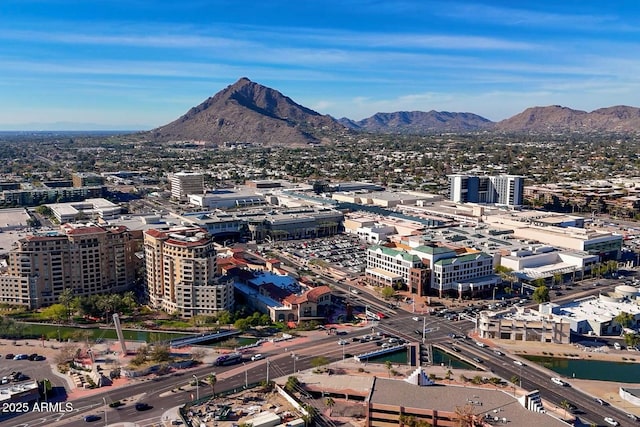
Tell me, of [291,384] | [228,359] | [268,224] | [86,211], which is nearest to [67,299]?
[228,359]

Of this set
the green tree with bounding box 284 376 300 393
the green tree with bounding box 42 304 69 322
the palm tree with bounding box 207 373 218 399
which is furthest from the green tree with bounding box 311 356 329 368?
the green tree with bounding box 42 304 69 322

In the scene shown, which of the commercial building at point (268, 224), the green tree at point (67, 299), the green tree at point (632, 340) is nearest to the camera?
the green tree at point (632, 340)

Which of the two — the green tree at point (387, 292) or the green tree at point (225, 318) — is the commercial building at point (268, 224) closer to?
the green tree at point (387, 292)

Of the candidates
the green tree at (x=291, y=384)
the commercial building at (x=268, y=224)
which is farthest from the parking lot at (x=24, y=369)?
the commercial building at (x=268, y=224)

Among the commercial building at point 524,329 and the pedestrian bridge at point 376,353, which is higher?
the commercial building at point 524,329

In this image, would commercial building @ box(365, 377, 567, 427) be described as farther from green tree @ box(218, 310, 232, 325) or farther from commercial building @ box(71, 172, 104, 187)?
commercial building @ box(71, 172, 104, 187)

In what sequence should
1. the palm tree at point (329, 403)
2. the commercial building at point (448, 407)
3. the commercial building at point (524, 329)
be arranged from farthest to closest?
the commercial building at point (524, 329)
the palm tree at point (329, 403)
the commercial building at point (448, 407)

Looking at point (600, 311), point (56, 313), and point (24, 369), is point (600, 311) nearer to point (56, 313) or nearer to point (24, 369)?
point (24, 369)

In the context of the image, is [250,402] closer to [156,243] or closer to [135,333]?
[135,333]

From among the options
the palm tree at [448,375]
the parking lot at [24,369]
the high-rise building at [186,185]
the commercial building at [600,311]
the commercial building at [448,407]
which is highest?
the high-rise building at [186,185]
